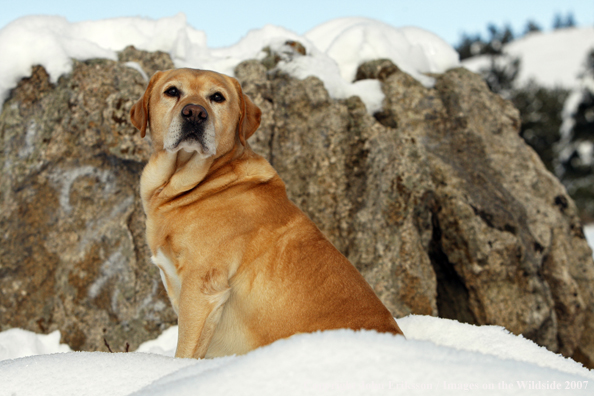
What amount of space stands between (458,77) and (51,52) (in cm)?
459

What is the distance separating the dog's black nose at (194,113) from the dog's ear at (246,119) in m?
0.37

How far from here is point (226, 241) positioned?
2.60 metres

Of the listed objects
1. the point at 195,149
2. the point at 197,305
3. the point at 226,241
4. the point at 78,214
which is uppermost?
the point at 195,149

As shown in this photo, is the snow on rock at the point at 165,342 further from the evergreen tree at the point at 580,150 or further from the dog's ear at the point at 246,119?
the evergreen tree at the point at 580,150

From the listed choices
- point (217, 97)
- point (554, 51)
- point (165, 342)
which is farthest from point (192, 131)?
point (554, 51)

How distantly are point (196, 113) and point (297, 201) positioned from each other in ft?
7.51

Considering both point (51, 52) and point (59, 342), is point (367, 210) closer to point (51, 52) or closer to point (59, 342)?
point (59, 342)

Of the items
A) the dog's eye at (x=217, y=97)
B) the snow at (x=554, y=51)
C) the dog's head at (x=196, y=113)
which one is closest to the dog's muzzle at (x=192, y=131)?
the dog's head at (x=196, y=113)

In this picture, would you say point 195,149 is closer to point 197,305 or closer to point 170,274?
point 170,274

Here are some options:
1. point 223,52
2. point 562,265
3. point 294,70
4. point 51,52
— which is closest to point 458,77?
point 294,70

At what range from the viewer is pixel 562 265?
17.4ft

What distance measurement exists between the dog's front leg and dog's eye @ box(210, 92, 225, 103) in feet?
3.67

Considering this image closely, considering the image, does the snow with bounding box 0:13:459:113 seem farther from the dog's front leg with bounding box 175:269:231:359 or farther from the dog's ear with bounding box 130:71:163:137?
the dog's front leg with bounding box 175:269:231:359

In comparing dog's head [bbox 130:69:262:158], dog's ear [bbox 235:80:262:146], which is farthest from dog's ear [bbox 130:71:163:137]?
dog's ear [bbox 235:80:262:146]
